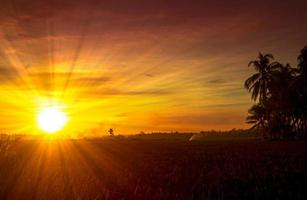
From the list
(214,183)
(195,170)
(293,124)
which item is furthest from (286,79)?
(214,183)

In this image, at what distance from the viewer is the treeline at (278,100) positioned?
54.4 m

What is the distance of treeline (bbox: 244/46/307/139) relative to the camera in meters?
54.4

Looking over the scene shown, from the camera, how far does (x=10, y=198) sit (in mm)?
8023

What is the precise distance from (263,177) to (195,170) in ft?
11.6

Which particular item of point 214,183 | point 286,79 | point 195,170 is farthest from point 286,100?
point 214,183

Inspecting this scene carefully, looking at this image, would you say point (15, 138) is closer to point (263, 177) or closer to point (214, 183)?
point (214, 183)

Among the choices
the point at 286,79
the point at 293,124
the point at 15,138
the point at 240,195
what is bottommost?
the point at 240,195

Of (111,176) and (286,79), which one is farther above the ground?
(286,79)

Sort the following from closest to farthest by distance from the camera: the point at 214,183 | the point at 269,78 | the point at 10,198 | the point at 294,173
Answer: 1. the point at 10,198
2. the point at 214,183
3. the point at 294,173
4. the point at 269,78

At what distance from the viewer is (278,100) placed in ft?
183

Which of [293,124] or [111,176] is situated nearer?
[111,176]

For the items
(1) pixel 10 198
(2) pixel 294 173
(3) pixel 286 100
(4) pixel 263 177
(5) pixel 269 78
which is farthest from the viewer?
(5) pixel 269 78

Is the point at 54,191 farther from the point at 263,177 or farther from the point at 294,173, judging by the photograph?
the point at 294,173

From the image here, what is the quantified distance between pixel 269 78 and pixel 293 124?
7318mm
